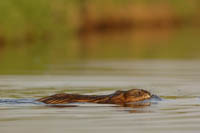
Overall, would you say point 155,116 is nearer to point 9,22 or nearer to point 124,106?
point 124,106

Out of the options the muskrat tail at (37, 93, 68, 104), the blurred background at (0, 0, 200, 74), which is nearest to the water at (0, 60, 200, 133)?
the muskrat tail at (37, 93, 68, 104)

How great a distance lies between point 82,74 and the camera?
49.9 feet

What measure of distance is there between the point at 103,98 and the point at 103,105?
7.1 inches

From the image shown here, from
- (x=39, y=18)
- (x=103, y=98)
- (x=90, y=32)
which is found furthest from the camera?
(x=90, y=32)

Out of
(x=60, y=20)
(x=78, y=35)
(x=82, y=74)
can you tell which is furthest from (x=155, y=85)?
(x=78, y=35)

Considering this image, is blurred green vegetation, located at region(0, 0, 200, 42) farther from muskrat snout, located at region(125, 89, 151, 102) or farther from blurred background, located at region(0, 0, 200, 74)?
muskrat snout, located at region(125, 89, 151, 102)

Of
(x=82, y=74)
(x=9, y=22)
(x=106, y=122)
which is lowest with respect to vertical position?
(x=106, y=122)

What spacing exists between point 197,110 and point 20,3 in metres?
18.0

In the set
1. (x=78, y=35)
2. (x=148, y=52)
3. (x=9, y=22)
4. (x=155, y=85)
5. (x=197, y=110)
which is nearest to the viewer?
(x=197, y=110)

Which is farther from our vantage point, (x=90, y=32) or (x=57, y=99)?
(x=90, y=32)

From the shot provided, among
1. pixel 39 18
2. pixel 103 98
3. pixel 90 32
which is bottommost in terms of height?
pixel 103 98

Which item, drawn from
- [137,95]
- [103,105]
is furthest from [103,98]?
[137,95]

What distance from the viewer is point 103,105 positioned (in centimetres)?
1030

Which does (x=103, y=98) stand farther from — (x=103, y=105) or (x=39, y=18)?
(x=39, y=18)
